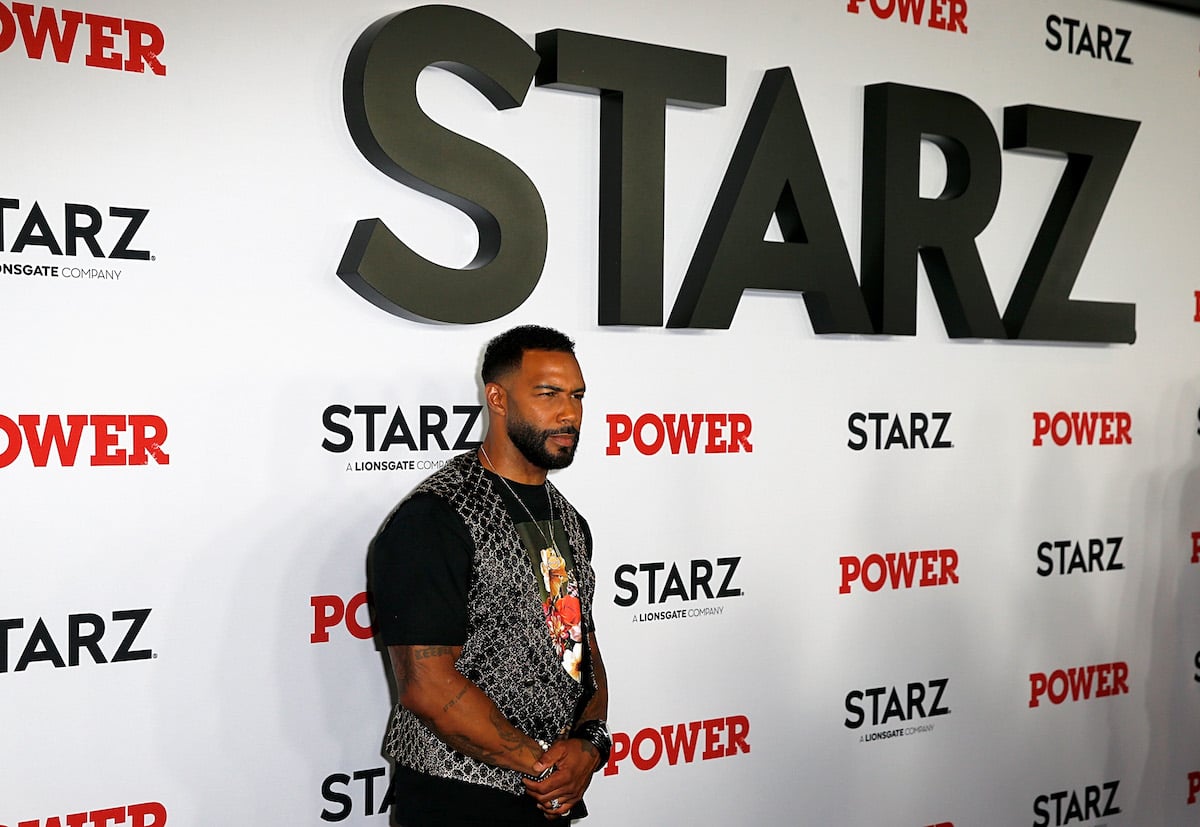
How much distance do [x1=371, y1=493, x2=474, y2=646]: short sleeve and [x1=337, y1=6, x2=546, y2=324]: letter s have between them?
0.58 m

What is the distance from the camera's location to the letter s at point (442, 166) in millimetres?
2660

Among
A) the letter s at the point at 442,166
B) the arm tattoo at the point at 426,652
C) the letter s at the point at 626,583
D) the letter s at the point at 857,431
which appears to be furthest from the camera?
the letter s at the point at 857,431

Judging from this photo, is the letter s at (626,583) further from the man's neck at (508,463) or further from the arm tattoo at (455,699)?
the arm tattoo at (455,699)

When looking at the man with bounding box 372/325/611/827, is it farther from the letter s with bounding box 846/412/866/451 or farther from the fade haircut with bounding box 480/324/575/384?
the letter s with bounding box 846/412/866/451

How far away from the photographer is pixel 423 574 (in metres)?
2.26

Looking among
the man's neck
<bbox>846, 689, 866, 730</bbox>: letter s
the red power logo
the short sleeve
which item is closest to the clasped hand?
the short sleeve

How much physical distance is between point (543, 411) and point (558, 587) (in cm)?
33

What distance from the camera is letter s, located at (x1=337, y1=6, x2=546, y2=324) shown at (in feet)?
8.73

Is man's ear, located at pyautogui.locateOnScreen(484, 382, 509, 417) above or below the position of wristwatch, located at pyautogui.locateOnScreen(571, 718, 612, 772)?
above

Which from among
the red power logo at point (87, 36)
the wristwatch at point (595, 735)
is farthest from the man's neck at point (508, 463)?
the red power logo at point (87, 36)

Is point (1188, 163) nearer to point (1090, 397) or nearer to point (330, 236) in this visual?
point (1090, 397)

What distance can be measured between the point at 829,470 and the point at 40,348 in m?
1.96

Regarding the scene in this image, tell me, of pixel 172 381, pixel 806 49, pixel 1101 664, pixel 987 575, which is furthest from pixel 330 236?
pixel 1101 664

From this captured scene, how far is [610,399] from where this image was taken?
3.06 meters
